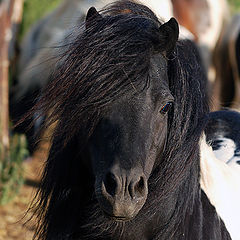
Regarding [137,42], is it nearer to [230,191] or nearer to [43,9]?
[230,191]

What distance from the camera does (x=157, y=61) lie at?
6.46 feet

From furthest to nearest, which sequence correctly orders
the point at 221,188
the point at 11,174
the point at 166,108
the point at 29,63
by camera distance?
the point at 29,63 → the point at 11,174 → the point at 221,188 → the point at 166,108

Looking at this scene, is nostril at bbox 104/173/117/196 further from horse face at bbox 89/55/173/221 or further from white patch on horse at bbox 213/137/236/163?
white patch on horse at bbox 213/137/236/163

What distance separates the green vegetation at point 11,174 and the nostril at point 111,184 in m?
3.29

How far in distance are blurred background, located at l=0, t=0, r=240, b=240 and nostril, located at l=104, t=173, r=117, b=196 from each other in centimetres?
71

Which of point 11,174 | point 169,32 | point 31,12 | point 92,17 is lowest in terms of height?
point 11,174

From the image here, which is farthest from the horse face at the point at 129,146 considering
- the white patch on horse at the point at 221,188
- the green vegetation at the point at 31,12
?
the green vegetation at the point at 31,12

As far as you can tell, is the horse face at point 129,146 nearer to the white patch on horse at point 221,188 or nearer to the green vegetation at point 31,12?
the white patch on horse at point 221,188

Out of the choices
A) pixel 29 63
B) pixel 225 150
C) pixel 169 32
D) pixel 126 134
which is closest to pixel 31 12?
pixel 29 63

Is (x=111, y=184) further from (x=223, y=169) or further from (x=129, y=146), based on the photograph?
(x=223, y=169)

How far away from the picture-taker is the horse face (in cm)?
174

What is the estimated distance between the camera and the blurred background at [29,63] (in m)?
4.80

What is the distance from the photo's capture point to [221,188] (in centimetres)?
237

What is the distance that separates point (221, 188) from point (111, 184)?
0.77 metres
